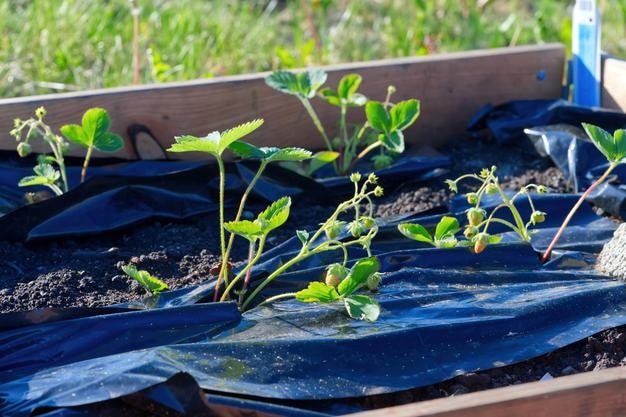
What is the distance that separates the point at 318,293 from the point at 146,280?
41cm

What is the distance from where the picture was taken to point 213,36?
4.38 m

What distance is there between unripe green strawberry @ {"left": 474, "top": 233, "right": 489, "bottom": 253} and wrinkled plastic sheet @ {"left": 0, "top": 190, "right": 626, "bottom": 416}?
82 mm

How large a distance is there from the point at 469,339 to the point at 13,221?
4.04 feet

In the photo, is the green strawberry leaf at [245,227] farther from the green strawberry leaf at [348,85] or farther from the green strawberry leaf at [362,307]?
the green strawberry leaf at [348,85]

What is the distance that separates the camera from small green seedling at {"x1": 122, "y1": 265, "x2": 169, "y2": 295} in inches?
75.4

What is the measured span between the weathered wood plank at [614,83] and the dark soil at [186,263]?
37 cm

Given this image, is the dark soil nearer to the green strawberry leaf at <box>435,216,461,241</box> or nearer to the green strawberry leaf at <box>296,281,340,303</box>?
the green strawberry leaf at <box>296,281,340,303</box>

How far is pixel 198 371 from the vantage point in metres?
1.57

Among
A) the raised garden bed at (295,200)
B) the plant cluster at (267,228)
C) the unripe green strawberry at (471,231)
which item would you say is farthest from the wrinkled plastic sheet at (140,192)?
the unripe green strawberry at (471,231)

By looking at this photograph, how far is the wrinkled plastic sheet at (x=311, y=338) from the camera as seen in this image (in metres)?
1.51

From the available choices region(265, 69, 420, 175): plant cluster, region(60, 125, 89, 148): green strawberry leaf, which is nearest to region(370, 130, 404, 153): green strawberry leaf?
region(265, 69, 420, 175): plant cluster

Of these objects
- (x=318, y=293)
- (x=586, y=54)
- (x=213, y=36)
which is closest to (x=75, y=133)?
(x=318, y=293)

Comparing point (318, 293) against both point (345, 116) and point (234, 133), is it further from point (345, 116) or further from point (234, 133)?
point (345, 116)

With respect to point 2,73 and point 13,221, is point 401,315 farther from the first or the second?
point 2,73
